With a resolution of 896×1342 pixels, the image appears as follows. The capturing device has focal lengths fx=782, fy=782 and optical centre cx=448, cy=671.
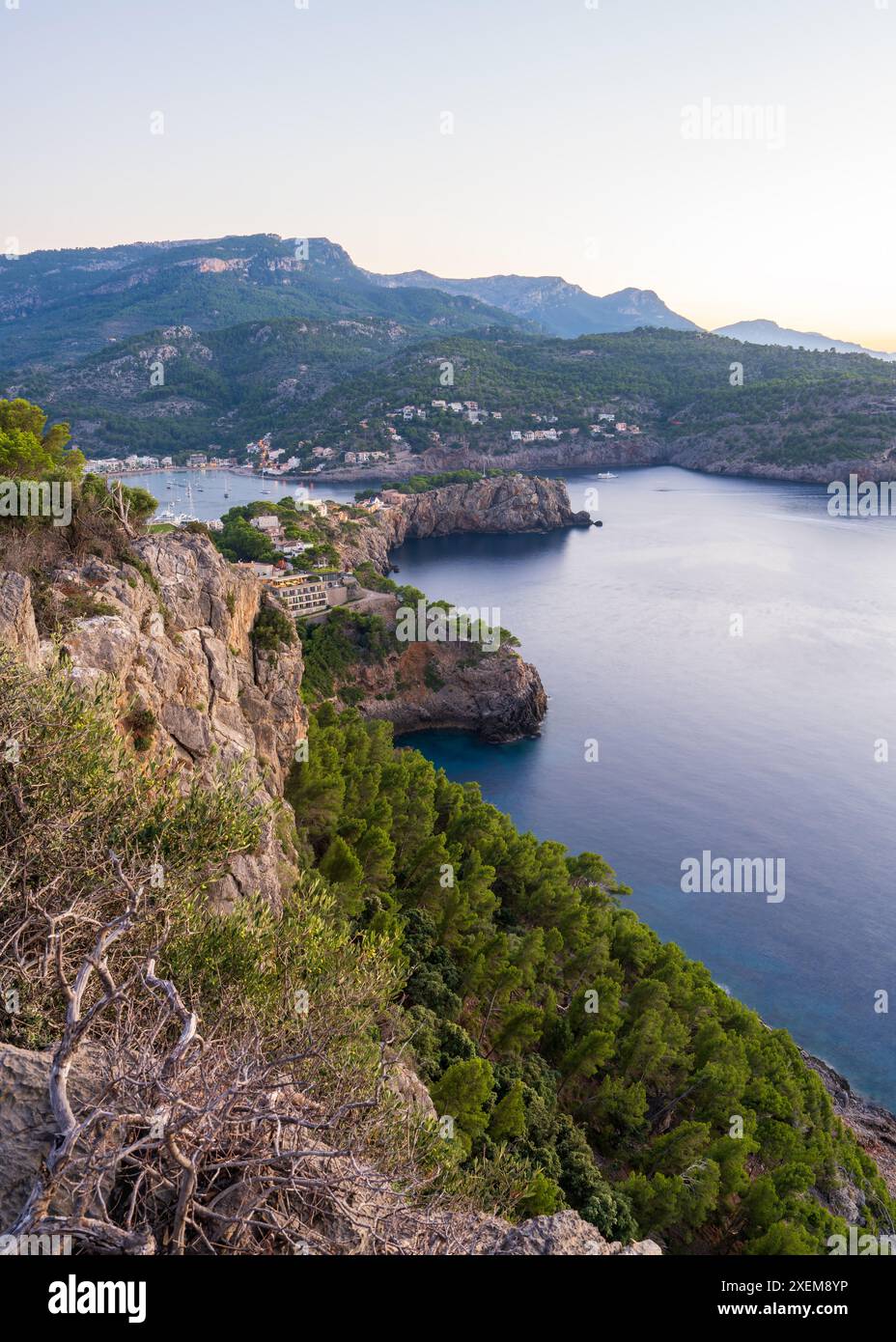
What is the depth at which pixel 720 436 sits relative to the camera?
454 feet

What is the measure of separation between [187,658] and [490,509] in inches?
3676

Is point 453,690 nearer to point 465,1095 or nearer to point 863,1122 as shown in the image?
point 863,1122

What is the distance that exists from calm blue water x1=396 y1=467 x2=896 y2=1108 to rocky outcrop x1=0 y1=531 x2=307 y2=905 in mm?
18717

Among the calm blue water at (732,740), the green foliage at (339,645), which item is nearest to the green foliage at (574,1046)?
the calm blue water at (732,740)

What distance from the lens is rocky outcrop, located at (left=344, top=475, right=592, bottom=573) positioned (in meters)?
107

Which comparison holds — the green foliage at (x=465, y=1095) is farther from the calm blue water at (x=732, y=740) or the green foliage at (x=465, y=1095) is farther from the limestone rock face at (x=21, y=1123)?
the calm blue water at (x=732, y=740)

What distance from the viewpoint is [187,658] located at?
2000 cm

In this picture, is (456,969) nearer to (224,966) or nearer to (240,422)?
(224,966)

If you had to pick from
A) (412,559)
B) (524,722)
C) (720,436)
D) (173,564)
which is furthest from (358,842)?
(720,436)

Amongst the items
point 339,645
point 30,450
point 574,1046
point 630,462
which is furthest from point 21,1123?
point 630,462

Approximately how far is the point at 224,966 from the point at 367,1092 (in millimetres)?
2705

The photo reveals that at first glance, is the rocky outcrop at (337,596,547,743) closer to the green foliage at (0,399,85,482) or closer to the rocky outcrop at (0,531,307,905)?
the rocky outcrop at (0,531,307,905)

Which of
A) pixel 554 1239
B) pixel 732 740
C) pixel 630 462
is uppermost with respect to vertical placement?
pixel 630 462

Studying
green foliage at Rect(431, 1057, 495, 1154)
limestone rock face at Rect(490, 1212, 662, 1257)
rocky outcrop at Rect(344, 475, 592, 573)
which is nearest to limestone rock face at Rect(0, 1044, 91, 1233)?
limestone rock face at Rect(490, 1212, 662, 1257)
